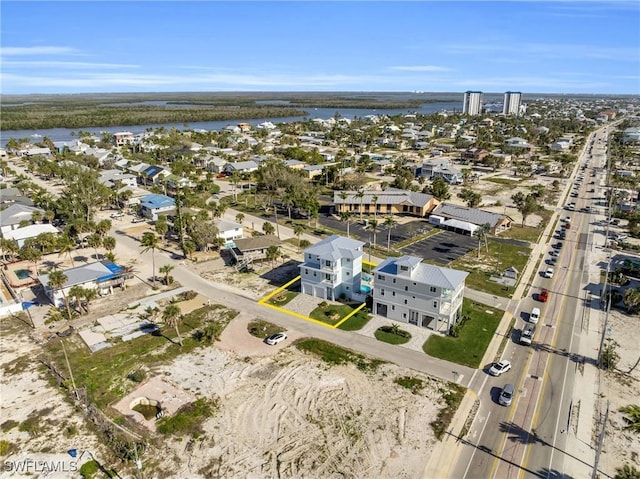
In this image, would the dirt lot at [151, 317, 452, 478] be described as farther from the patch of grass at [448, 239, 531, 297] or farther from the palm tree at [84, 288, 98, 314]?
the patch of grass at [448, 239, 531, 297]

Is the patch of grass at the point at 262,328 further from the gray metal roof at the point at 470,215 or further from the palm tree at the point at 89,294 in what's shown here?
the gray metal roof at the point at 470,215

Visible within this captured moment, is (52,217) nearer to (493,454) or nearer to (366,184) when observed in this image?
(366,184)

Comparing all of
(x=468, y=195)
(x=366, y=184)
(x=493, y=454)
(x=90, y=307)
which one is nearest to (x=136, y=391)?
(x=90, y=307)

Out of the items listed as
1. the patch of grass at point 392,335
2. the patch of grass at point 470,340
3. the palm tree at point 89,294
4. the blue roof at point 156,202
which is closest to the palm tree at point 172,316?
the palm tree at point 89,294

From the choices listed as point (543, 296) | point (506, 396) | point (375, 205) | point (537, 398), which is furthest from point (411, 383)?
point (375, 205)

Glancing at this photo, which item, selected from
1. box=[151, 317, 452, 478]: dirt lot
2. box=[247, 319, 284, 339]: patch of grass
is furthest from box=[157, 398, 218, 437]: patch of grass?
box=[247, 319, 284, 339]: patch of grass

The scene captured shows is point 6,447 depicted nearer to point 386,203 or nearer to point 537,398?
point 537,398
